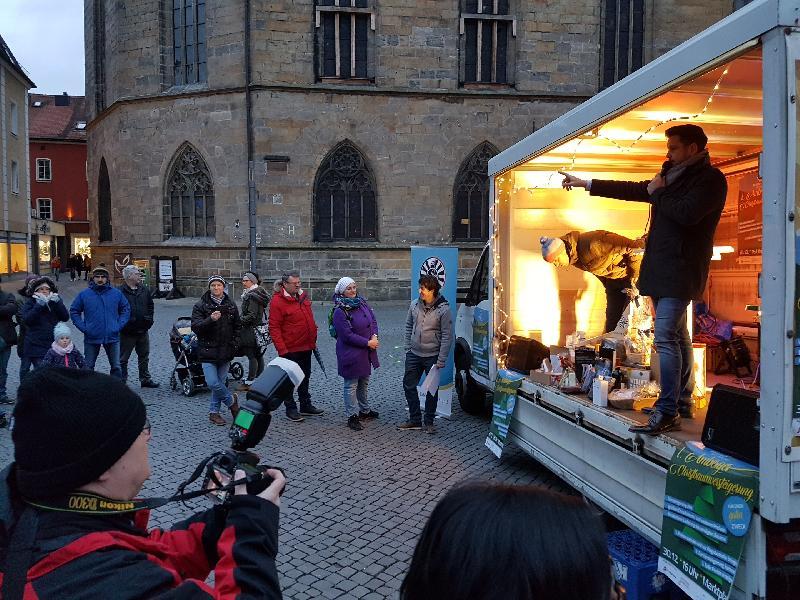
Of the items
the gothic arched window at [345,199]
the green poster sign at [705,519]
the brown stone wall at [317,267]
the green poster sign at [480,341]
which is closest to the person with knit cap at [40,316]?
the green poster sign at [480,341]

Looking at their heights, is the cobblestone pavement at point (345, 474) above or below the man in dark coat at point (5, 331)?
below

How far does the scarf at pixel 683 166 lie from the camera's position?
3.93 metres

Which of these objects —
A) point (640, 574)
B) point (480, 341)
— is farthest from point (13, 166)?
point (640, 574)

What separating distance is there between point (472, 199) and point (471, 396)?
14746 millimetres

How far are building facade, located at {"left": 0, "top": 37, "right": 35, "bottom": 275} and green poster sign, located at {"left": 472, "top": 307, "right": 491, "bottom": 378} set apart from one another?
26.8 meters

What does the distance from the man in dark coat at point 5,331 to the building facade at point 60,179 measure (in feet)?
159

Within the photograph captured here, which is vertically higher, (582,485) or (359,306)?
(359,306)

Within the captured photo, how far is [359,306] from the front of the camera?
25.2 feet

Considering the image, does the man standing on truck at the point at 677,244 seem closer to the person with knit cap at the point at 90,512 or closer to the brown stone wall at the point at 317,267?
the person with knit cap at the point at 90,512

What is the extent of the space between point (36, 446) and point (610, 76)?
24394mm

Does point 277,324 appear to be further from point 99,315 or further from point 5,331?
point 5,331

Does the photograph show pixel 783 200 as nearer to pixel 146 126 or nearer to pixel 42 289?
pixel 42 289

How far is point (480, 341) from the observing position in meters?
7.60

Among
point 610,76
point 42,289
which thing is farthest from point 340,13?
point 42,289
